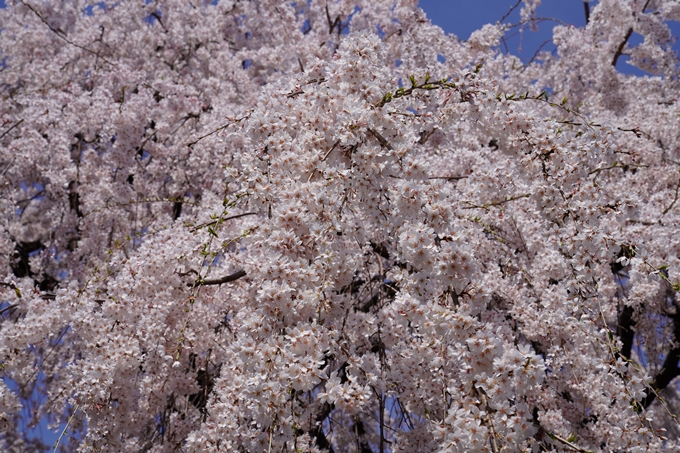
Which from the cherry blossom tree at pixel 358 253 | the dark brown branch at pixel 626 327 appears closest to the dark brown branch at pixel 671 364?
the cherry blossom tree at pixel 358 253

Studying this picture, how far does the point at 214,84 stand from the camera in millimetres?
8805

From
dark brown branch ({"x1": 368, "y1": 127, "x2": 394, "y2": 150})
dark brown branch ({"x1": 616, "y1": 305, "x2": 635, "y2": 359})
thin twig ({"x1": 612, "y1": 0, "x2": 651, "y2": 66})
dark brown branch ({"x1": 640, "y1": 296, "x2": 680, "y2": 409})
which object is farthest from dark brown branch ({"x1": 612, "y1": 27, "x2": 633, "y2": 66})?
dark brown branch ({"x1": 368, "y1": 127, "x2": 394, "y2": 150})

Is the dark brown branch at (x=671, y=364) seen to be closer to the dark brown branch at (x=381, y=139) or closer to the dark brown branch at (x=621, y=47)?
the dark brown branch at (x=621, y=47)

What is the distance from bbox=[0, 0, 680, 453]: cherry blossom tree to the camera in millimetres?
2391

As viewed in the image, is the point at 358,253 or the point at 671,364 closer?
the point at 358,253

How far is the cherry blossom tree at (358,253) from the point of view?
2.39 meters

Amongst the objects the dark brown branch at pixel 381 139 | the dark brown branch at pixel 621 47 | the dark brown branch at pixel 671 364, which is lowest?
the dark brown branch at pixel 671 364

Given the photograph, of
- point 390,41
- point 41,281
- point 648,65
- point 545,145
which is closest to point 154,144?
point 41,281

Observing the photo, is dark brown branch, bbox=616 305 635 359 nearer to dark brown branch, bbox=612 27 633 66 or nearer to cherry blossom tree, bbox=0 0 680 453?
cherry blossom tree, bbox=0 0 680 453

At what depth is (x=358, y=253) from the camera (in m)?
2.91

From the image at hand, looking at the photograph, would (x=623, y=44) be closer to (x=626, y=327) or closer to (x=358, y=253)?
(x=626, y=327)

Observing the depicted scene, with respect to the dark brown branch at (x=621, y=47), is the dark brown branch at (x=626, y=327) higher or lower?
lower

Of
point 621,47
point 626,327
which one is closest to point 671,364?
point 626,327

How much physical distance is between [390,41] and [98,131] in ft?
16.8
